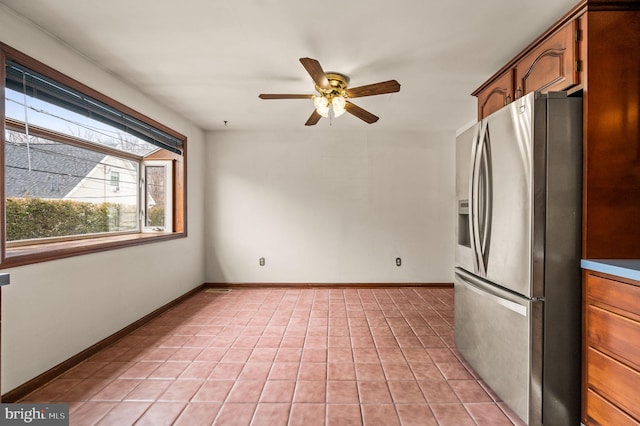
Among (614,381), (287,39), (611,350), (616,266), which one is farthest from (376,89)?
(614,381)

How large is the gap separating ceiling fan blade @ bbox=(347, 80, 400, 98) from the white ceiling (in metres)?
0.24

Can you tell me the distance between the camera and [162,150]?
382 centimetres

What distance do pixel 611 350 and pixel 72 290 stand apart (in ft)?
11.0

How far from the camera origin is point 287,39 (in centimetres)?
208

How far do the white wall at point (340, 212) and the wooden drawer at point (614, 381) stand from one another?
9.98 ft

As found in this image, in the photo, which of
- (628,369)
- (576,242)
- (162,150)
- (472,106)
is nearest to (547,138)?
(576,242)

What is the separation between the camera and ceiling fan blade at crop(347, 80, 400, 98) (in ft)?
7.21

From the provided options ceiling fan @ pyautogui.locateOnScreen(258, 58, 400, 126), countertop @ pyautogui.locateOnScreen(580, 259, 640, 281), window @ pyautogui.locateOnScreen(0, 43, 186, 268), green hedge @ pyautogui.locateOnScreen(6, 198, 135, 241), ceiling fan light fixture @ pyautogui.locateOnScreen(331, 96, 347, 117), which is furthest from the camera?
ceiling fan light fixture @ pyautogui.locateOnScreen(331, 96, 347, 117)

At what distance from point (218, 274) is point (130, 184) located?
1796 mm

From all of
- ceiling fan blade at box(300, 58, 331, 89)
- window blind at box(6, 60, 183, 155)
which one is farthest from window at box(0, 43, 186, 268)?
ceiling fan blade at box(300, 58, 331, 89)

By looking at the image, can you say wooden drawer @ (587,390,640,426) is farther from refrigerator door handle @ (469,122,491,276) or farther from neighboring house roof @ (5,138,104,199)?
neighboring house roof @ (5,138,104,199)

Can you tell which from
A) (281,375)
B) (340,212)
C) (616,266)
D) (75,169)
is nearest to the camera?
(616,266)

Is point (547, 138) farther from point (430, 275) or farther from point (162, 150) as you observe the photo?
point (162, 150)

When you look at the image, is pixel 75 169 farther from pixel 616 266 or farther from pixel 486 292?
pixel 616 266
